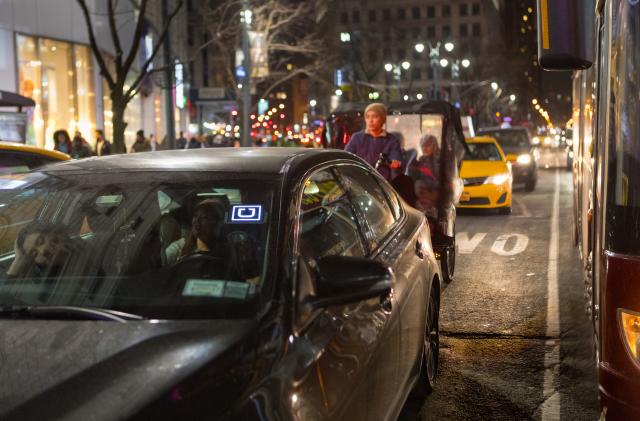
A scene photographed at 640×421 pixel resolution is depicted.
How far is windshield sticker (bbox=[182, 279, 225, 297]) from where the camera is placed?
108 inches

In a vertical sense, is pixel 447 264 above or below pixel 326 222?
below

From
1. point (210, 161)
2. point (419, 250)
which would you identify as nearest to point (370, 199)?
point (419, 250)

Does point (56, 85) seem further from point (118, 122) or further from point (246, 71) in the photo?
point (118, 122)

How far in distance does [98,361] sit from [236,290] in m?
0.56

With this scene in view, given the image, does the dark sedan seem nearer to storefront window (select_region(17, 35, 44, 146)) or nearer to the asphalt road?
the asphalt road

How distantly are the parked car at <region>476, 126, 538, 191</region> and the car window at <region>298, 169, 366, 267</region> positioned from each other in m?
17.2

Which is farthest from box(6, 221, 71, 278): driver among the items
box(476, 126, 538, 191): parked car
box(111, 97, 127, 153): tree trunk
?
box(476, 126, 538, 191): parked car

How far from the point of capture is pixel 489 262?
9875 mm

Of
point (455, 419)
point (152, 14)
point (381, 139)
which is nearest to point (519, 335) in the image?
point (455, 419)

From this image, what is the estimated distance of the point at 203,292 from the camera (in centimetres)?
276

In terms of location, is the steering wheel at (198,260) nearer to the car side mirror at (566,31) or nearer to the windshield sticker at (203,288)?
the windshield sticker at (203,288)

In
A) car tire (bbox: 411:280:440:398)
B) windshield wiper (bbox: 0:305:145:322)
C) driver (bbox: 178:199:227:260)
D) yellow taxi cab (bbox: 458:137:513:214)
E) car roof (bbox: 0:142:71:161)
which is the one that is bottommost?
car tire (bbox: 411:280:440:398)

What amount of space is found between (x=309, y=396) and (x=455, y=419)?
2.26 metres

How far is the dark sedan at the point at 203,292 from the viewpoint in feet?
7.45
